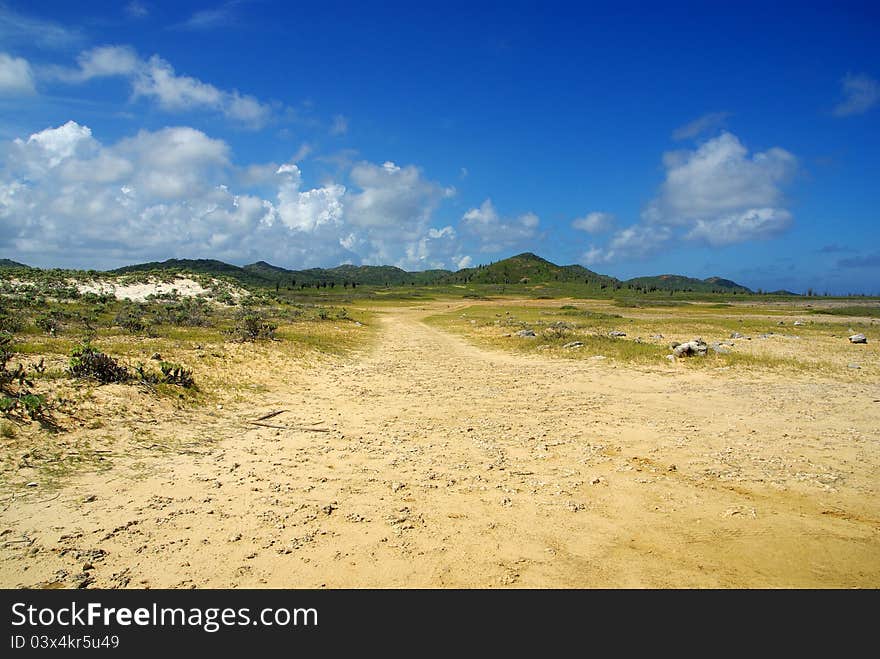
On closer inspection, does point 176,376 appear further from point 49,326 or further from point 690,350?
point 690,350

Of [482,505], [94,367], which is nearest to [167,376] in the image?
[94,367]

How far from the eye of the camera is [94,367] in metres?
11.7

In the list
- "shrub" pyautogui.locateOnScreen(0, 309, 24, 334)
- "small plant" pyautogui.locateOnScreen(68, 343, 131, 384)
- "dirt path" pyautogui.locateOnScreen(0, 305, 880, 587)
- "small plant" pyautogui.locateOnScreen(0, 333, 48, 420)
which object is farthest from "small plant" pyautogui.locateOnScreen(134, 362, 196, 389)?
"shrub" pyautogui.locateOnScreen(0, 309, 24, 334)

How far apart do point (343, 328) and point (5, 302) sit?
22244 millimetres

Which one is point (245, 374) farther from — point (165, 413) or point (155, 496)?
point (155, 496)

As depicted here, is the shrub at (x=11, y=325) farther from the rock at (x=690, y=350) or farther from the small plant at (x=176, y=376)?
the rock at (x=690, y=350)

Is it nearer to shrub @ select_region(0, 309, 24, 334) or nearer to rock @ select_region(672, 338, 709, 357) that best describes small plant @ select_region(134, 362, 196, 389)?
shrub @ select_region(0, 309, 24, 334)

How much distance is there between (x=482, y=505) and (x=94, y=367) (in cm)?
1063

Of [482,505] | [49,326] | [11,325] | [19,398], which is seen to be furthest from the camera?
[49,326]

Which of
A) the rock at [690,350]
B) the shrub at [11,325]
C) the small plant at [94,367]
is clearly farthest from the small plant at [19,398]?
the rock at [690,350]

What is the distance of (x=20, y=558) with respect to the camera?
16.7 ft

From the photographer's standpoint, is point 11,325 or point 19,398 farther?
point 11,325

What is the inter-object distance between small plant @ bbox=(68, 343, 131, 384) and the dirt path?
10.1 ft
